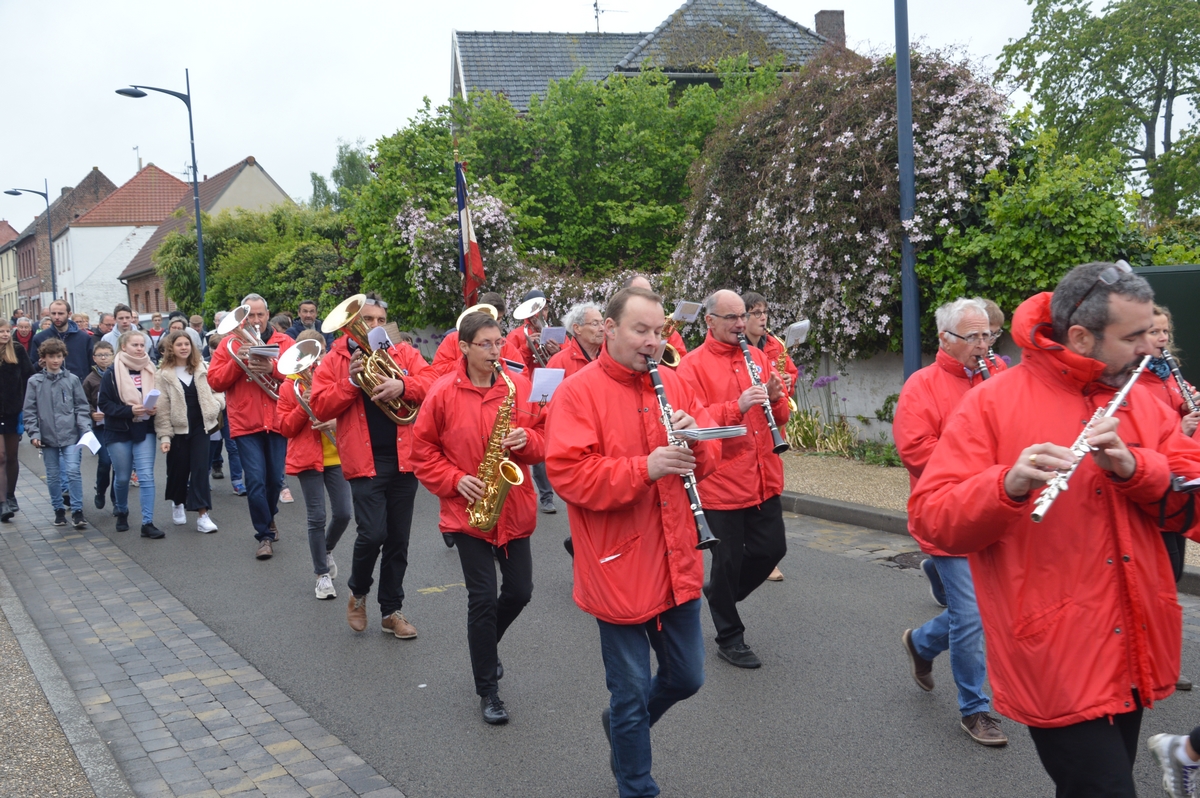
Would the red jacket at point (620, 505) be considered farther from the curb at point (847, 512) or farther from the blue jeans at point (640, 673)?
the curb at point (847, 512)

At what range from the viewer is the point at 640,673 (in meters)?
3.65

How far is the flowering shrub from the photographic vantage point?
10.9m

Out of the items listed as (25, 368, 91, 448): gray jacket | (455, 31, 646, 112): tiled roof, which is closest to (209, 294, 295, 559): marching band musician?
(25, 368, 91, 448): gray jacket

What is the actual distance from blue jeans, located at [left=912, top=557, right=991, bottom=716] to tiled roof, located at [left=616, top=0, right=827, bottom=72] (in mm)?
21636

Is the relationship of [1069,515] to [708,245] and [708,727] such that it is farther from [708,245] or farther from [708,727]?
[708,245]

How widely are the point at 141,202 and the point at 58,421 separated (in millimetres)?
63034

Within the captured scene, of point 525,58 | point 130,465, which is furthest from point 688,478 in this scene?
point 525,58

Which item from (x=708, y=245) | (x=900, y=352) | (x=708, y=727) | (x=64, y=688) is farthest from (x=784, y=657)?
(x=708, y=245)

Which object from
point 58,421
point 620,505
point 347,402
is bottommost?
point 58,421

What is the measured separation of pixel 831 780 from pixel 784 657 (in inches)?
59.0

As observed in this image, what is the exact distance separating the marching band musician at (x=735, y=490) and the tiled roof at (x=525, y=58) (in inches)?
996

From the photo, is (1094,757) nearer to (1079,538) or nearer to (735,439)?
(1079,538)

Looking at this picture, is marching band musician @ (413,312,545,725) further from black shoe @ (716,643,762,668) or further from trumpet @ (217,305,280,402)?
trumpet @ (217,305,280,402)

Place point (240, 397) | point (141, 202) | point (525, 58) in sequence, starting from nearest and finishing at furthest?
point (240, 397)
point (525, 58)
point (141, 202)
